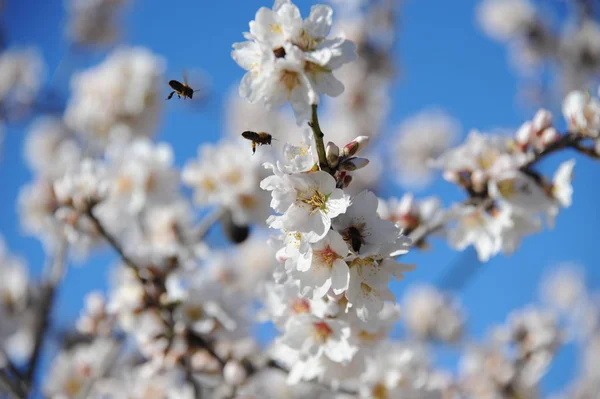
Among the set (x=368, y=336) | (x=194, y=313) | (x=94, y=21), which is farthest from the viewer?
(x=94, y=21)

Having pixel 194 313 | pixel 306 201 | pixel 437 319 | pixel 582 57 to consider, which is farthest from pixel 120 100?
pixel 582 57

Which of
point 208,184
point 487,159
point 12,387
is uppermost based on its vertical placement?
point 208,184

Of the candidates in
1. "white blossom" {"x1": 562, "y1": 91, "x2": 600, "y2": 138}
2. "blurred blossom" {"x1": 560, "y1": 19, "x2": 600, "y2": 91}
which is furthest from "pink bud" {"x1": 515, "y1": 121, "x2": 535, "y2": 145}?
"blurred blossom" {"x1": 560, "y1": 19, "x2": 600, "y2": 91}

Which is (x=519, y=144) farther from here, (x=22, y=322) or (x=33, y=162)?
(x=33, y=162)

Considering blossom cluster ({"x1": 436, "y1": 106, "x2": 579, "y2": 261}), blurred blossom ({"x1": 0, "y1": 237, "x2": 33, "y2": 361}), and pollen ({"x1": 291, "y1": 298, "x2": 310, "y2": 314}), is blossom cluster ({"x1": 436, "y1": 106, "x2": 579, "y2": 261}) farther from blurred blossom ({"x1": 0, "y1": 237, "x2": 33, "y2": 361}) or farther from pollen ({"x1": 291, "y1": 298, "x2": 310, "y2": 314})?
blurred blossom ({"x1": 0, "y1": 237, "x2": 33, "y2": 361})

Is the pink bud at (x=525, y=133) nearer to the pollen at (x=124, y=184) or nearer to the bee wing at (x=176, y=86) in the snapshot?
the bee wing at (x=176, y=86)

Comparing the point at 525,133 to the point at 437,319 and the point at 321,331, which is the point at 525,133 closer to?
the point at 321,331

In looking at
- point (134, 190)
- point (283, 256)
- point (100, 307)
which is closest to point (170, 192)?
point (134, 190)
